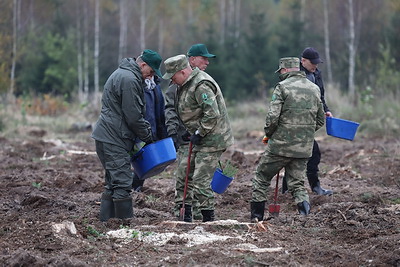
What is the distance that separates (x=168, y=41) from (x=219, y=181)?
36.6m

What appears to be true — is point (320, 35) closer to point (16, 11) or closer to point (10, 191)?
point (16, 11)

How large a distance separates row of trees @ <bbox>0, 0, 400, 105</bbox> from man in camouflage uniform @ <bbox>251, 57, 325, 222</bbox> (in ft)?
77.7

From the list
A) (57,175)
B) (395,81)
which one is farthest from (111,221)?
(395,81)

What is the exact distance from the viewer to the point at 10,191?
31.8ft

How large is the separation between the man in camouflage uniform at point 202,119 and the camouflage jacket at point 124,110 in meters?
0.38

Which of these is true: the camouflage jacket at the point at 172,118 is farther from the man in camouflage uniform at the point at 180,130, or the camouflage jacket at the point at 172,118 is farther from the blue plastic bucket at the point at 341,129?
the blue plastic bucket at the point at 341,129

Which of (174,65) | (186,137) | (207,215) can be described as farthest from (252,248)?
(174,65)

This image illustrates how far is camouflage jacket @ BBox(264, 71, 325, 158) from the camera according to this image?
7.59 m

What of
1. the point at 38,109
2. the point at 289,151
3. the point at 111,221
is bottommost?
the point at 38,109

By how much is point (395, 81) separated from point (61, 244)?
720 inches

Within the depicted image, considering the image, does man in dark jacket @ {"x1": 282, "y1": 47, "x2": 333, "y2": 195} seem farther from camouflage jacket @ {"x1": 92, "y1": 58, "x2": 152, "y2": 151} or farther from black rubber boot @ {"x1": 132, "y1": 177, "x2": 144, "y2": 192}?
camouflage jacket @ {"x1": 92, "y1": 58, "x2": 152, "y2": 151}

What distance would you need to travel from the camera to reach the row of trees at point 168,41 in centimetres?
3447

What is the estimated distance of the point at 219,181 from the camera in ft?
26.0

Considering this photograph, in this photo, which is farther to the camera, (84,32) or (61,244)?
(84,32)
